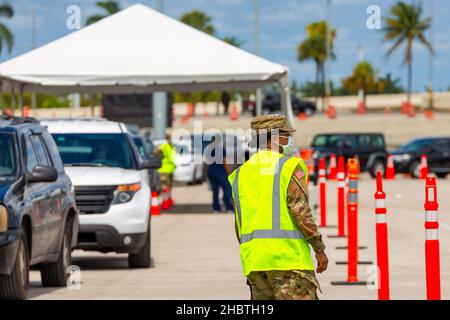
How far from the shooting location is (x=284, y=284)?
26.5ft

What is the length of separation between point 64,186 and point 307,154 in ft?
52.5

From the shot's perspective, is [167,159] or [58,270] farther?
A: [167,159]

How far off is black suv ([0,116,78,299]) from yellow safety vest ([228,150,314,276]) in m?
5.43

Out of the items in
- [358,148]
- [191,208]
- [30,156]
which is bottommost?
[191,208]

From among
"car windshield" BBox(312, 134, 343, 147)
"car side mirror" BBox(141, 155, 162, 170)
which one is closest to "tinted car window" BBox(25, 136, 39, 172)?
"car side mirror" BBox(141, 155, 162, 170)

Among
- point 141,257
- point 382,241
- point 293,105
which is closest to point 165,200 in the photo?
point 141,257

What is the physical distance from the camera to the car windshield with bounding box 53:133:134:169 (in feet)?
63.7

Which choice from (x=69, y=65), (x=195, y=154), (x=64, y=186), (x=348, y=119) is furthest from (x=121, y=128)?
(x=348, y=119)

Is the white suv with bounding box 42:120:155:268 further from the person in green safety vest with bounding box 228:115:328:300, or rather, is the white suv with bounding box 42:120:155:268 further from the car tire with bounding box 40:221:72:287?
the person in green safety vest with bounding box 228:115:328:300

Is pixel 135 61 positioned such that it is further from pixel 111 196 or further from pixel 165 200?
pixel 111 196

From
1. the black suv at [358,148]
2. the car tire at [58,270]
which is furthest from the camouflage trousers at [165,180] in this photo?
the black suv at [358,148]

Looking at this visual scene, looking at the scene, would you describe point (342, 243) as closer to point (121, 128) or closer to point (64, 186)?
point (121, 128)

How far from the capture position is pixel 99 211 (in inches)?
719

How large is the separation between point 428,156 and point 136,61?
24.0 m
